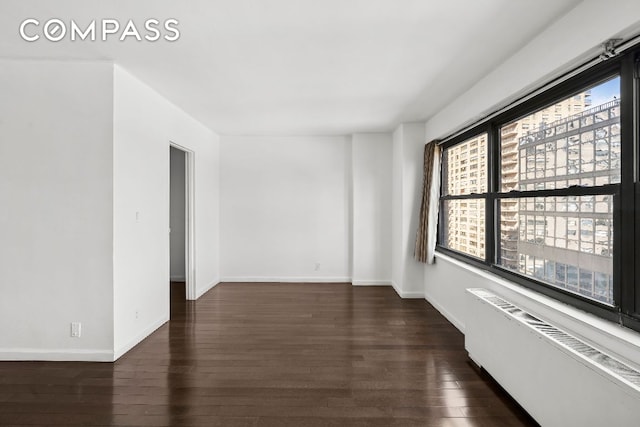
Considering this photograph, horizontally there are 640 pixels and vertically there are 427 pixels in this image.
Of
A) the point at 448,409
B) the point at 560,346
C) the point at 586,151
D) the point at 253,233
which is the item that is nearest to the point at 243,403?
the point at 448,409

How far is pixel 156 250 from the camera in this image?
149 inches

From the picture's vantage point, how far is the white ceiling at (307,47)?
210 centimetres

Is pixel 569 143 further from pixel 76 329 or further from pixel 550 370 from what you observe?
pixel 76 329

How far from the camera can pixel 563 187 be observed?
2.34 meters

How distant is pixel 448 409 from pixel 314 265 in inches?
156

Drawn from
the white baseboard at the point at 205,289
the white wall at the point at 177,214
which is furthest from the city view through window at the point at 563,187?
the white wall at the point at 177,214

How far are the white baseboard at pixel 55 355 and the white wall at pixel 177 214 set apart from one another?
338 centimetres

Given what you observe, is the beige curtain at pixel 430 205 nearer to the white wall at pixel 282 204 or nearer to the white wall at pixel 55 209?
the white wall at pixel 282 204

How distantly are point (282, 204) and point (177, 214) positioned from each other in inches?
81.0

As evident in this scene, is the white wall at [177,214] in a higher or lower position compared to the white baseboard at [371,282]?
higher

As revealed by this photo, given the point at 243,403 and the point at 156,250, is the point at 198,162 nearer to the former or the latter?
the point at 156,250

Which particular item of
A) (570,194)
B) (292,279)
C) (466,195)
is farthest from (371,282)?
(570,194)

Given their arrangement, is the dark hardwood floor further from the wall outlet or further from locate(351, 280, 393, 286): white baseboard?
locate(351, 280, 393, 286): white baseboard

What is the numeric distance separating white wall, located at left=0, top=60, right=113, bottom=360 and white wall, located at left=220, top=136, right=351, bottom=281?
3.10 meters
